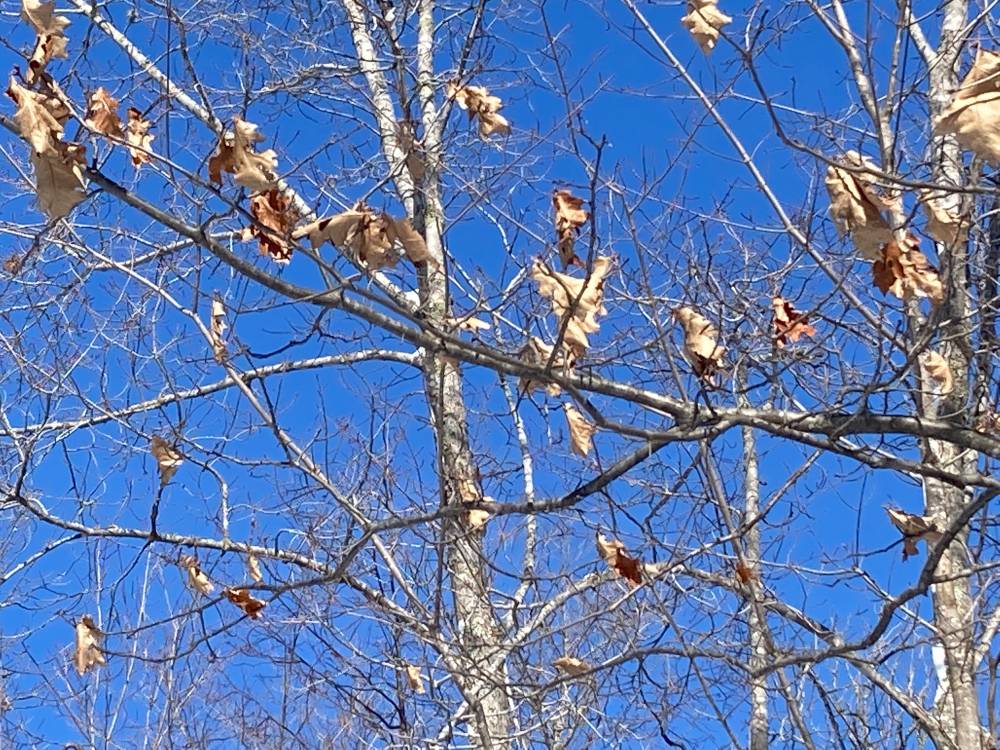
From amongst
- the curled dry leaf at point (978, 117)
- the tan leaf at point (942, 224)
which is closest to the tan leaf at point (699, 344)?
the tan leaf at point (942, 224)

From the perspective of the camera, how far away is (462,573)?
577 centimetres

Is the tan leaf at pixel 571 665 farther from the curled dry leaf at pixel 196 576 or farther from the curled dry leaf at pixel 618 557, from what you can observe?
the curled dry leaf at pixel 196 576

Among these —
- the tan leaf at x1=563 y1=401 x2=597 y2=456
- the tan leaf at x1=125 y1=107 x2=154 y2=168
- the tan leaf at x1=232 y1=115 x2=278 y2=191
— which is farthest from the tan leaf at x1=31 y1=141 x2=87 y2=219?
the tan leaf at x1=563 y1=401 x2=597 y2=456

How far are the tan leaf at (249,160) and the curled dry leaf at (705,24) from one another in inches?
57.0

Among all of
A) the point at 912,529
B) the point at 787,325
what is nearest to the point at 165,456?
the point at 787,325

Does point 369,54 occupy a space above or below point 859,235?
above

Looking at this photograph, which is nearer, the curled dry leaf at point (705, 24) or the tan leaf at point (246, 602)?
the curled dry leaf at point (705, 24)

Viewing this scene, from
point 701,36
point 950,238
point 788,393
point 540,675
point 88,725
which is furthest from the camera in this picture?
point 88,725

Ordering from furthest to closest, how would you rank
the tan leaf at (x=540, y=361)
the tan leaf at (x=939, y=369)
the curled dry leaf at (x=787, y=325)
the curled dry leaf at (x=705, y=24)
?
the curled dry leaf at (x=787, y=325) < the tan leaf at (x=939, y=369) < the curled dry leaf at (x=705, y=24) < the tan leaf at (x=540, y=361)

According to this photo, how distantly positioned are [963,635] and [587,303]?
10.4ft

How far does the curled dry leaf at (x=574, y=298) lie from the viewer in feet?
9.34

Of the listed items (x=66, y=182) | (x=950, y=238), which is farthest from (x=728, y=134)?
(x=66, y=182)

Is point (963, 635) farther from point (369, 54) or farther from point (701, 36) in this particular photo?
point (369, 54)

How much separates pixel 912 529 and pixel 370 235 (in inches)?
94.5
